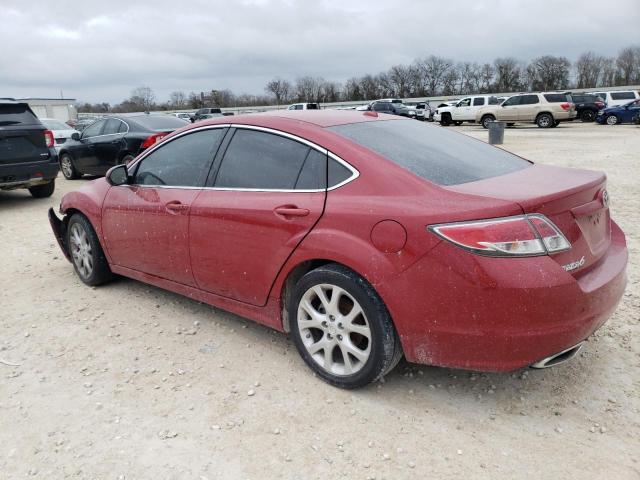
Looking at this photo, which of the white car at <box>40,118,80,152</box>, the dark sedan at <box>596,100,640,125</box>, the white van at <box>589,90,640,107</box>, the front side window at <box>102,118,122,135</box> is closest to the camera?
the front side window at <box>102,118,122,135</box>

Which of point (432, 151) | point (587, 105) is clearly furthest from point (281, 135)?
point (587, 105)

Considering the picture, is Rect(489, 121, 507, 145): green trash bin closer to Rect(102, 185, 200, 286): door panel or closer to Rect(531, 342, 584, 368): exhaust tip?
Rect(102, 185, 200, 286): door panel

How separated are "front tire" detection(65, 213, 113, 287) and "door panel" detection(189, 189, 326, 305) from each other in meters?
1.48

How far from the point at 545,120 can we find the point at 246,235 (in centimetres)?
2839

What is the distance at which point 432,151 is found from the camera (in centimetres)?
321

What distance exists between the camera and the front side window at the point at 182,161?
12.4 feet

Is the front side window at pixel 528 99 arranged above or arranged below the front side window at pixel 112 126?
below

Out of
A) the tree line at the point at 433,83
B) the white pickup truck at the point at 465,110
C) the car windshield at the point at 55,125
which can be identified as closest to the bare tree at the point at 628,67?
the tree line at the point at 433,83

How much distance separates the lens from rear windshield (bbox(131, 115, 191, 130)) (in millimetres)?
10758

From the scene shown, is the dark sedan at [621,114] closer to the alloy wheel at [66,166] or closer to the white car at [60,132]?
the white car at [60,132]

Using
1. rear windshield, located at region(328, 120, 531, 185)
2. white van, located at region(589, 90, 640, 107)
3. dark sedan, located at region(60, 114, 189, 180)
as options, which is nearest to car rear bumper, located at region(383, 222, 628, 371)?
rear windshield, located at region(328, 120, 531, 185)

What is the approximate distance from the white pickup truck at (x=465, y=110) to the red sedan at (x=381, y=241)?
2978 cm

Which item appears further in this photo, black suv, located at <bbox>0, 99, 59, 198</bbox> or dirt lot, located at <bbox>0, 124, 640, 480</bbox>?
black suv, located at <bbox>0, 99, 59, 198</bbox>

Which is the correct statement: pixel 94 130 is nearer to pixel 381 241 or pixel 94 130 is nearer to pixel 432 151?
pixel 432 151
